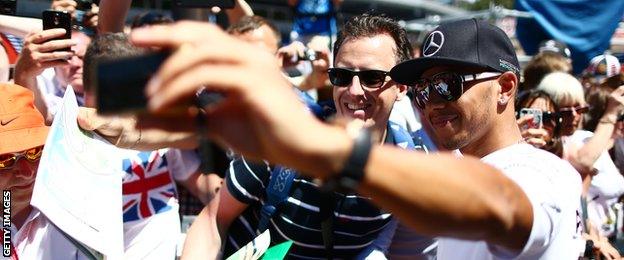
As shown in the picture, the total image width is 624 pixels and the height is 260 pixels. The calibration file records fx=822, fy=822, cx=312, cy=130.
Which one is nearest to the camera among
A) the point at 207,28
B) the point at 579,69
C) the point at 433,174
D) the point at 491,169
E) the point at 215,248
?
the point at 207,28

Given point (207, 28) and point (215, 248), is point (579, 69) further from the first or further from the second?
point (207, 28)

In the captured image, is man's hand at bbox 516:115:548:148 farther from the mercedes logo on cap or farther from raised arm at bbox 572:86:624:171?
the mercedes logo on cap

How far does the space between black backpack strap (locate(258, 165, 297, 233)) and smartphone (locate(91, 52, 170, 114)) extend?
172 cm

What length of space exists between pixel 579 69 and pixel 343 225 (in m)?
6.72

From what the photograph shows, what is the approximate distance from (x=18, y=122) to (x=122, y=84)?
1787 mm

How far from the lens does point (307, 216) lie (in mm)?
2822

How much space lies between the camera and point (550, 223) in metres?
1.64

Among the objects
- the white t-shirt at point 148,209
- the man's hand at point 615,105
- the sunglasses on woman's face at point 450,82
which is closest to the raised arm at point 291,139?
the sunglasses on woman's face at point 450,82

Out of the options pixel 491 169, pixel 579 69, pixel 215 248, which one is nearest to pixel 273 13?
pixel 579 69

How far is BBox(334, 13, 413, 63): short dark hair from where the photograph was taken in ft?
10.3

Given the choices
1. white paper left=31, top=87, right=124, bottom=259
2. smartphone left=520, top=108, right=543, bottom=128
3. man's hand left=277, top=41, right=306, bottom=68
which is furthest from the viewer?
man's hand left=277, top=41, right=306, bottom=68

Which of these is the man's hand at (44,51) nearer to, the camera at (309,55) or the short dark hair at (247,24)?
the camera at (309,55)

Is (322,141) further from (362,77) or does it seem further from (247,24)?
(247,24)

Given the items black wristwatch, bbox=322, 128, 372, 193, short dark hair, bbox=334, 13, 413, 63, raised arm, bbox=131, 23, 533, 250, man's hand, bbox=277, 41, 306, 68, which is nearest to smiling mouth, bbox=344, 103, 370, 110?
short dark hair, bbox=334, 13, 413, 63
